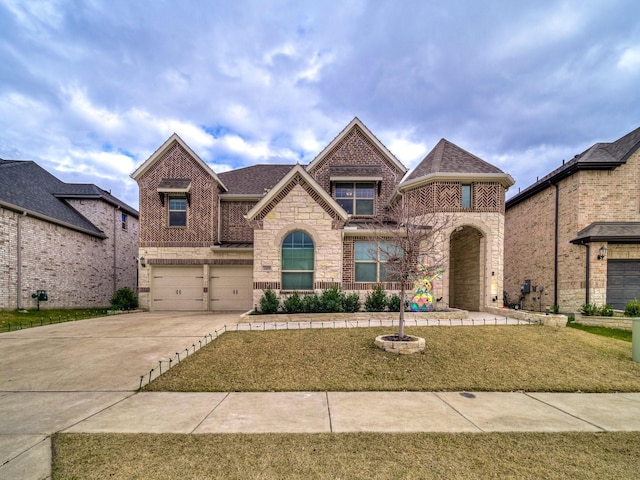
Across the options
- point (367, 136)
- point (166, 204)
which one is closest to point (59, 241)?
point (166, 204)

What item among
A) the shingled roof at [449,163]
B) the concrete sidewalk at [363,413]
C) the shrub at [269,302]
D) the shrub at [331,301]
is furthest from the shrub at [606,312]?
the shrub at [269,302]

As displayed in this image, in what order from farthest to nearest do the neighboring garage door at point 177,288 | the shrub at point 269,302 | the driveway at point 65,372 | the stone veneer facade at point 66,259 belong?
the neighboring garage door at point 177,288 → the stone veneer facade at point 66,259 → the shrub at point 269,302 → the driveway at point 65,372

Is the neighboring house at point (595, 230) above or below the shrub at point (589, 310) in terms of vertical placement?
above

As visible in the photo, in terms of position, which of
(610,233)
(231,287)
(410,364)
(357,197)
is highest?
(357,197)

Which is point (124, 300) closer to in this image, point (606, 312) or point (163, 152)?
point (163, 152)

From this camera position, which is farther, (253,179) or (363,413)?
(253,179)

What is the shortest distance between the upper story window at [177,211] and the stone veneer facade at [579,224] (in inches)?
821

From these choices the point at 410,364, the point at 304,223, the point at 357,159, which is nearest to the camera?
the point at 410,364

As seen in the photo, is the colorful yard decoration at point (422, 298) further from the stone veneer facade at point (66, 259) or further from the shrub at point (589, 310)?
the stone veneer facade at point (66, 259)

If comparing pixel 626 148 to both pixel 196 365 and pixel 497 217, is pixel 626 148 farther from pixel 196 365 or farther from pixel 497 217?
pixel 196 365

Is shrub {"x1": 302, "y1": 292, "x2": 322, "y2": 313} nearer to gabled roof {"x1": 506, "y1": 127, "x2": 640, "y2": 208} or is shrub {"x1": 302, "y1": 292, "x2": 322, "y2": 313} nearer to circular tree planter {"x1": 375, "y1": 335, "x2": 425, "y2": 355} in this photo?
circular tree planter {"x1": 375, "y1": 335, "x2": 425, "y2": 355}

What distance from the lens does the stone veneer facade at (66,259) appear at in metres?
14.1

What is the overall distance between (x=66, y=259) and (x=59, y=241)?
116 cm

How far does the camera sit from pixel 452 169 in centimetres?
1394
